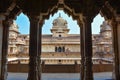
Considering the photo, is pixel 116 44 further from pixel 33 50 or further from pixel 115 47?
pixel 33 50

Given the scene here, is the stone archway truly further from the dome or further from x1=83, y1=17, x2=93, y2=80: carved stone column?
the dome

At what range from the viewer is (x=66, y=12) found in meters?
10.1

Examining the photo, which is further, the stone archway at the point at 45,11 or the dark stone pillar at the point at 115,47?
the dark stone pillar at the point at 115,47

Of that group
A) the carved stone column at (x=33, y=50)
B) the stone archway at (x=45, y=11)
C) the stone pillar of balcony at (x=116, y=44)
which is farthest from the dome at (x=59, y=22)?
the carved stone column at (x=33, y=50)

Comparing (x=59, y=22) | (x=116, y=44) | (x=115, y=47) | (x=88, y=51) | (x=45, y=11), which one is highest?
(x=59, y=22)

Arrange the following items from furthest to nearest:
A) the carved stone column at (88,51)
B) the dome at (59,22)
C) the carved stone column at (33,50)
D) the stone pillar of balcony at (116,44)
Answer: the dome at (59,22), the stone pillar of balcony at (116,44), the carved stone column at (33,50), the carved stone column at (88,51)

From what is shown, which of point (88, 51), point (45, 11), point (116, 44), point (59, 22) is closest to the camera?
point (88, 51)

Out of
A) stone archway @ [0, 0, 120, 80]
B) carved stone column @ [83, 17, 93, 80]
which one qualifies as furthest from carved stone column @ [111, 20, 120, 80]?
carved stone column @ [83, 17, 93, 80]

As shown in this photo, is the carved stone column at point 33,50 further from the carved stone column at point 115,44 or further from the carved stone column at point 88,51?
the carved stone column at point 115,44

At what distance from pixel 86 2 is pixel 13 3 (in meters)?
3.12

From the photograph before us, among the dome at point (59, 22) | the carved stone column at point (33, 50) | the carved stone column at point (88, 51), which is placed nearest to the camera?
the carved stone column at point (88, 51)

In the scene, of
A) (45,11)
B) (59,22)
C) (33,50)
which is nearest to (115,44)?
(45,11)

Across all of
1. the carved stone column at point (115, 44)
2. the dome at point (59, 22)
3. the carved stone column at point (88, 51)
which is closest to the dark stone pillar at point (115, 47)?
the carved stone column at point (115, 44)

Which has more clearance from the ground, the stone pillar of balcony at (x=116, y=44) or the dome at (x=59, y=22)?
the dome at (x=59, y=22)
